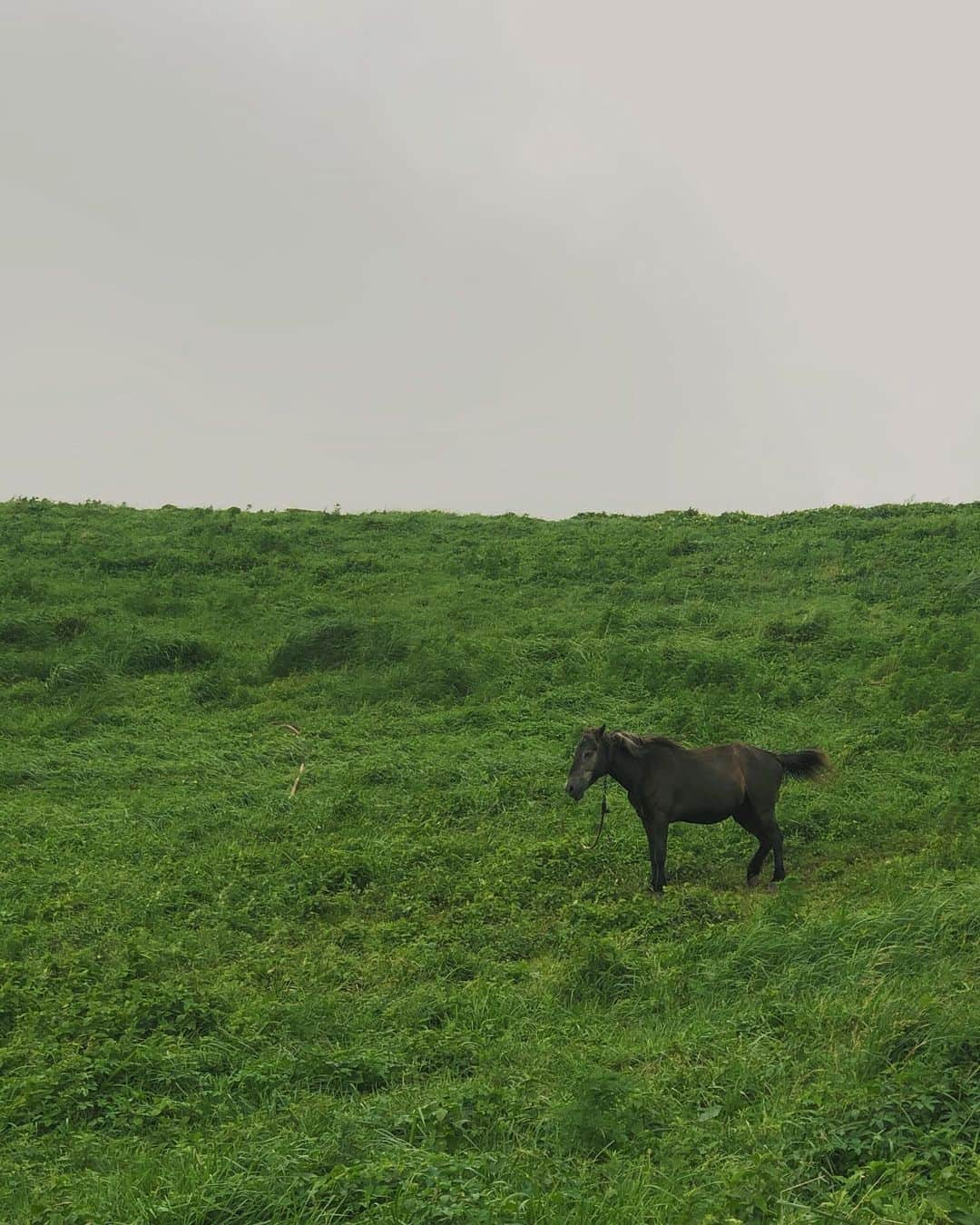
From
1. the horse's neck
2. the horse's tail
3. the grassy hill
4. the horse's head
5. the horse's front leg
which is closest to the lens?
the grassy hill

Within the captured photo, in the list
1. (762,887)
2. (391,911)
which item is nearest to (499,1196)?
(391,911)

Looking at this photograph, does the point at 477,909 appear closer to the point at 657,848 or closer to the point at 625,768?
the point at 657,848

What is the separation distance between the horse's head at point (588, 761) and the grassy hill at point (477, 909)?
99 centimetres

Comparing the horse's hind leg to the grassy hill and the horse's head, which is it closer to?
the grassy hill

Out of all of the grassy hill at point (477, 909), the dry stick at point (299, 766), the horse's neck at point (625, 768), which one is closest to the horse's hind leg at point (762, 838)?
the grassy hill at point (477, 909)

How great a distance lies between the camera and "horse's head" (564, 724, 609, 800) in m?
11.8

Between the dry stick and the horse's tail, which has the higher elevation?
the horse's tail

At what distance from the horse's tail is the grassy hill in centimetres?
67

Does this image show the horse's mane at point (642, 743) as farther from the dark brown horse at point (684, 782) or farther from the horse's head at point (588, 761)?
the horse's head at point (588, 761)

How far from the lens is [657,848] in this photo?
11.7m

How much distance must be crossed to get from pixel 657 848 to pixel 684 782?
79 centimetres

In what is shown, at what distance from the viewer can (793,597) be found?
77.7 ft

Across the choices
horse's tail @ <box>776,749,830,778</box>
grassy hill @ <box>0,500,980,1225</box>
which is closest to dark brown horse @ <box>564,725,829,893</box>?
horse's tail @ <box>776,749,830,778</box>

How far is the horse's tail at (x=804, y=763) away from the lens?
12648mm
